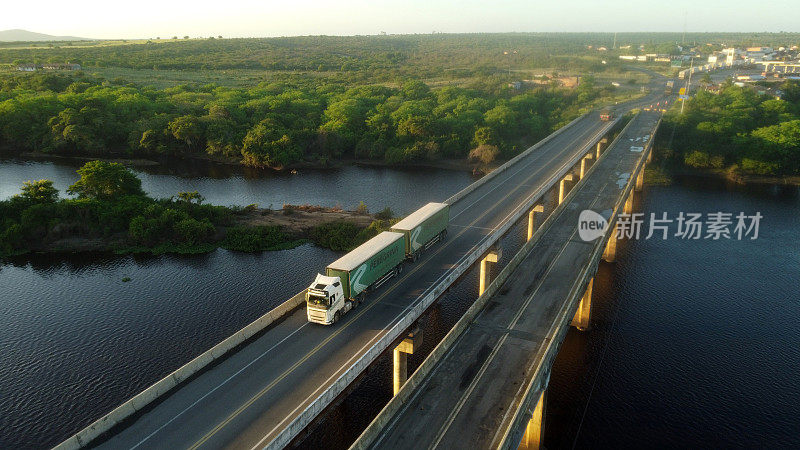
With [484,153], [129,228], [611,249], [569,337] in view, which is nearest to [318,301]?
[569,337]

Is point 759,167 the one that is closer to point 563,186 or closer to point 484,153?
point 563,186

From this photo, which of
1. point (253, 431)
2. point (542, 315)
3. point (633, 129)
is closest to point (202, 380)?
point (253, 431)

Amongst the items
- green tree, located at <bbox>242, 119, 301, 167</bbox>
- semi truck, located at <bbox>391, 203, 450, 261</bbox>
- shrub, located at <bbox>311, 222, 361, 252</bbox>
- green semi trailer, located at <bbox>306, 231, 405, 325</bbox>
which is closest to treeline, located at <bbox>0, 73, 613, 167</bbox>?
green tree, located at <bbox>242, 119, 301, 167</bbox>

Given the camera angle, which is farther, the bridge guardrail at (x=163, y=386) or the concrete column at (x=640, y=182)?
the concrete column at (x=640, y=182)

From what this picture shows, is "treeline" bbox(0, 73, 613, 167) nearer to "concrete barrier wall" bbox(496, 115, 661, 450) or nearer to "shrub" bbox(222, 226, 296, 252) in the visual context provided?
"shrub" bbox(222, 226, 296, 252)

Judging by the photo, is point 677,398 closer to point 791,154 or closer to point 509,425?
point 509,425

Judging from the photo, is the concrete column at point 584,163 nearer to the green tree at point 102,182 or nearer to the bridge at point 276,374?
the bridge at point 276,374

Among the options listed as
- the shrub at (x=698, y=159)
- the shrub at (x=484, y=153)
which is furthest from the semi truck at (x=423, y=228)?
the shrub at (x=698, y=159)
